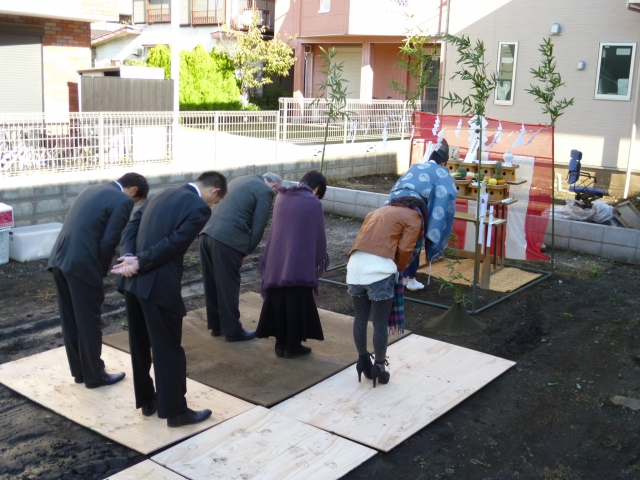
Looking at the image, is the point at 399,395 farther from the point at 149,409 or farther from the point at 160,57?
the point at 160,57

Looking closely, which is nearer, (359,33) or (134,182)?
(134,182)

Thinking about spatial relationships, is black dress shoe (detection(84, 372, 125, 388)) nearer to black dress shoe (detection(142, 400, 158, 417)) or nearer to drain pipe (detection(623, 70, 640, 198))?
black dress shoe (detection(142, 400, 158, 417))

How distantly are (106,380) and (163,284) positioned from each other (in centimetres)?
126

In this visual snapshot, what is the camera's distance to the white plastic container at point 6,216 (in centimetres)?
798

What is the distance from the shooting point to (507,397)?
5.06 meters

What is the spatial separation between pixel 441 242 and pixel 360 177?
25.0 ft

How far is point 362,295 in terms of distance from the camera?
4.93 m

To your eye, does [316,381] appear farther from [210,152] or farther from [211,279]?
[210,152]

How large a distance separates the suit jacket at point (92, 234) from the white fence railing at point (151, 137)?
4.93 meters

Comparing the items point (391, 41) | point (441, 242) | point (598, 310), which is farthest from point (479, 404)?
point (391, 41)

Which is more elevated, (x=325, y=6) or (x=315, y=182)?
(x=325, y=6)

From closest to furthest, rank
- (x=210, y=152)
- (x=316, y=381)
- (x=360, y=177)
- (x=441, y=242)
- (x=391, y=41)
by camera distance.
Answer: (x=316, y=381), (x=441, y=242), (x=210, y=152), (x=360, y=177), (x=391, y=41)

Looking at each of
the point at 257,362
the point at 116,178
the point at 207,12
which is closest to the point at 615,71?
the point at 116,178

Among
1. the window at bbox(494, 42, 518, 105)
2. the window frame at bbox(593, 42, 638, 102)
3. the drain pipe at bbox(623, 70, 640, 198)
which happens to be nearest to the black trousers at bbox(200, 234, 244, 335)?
the drain pipe at bbox(623, 70, 640, 198)
